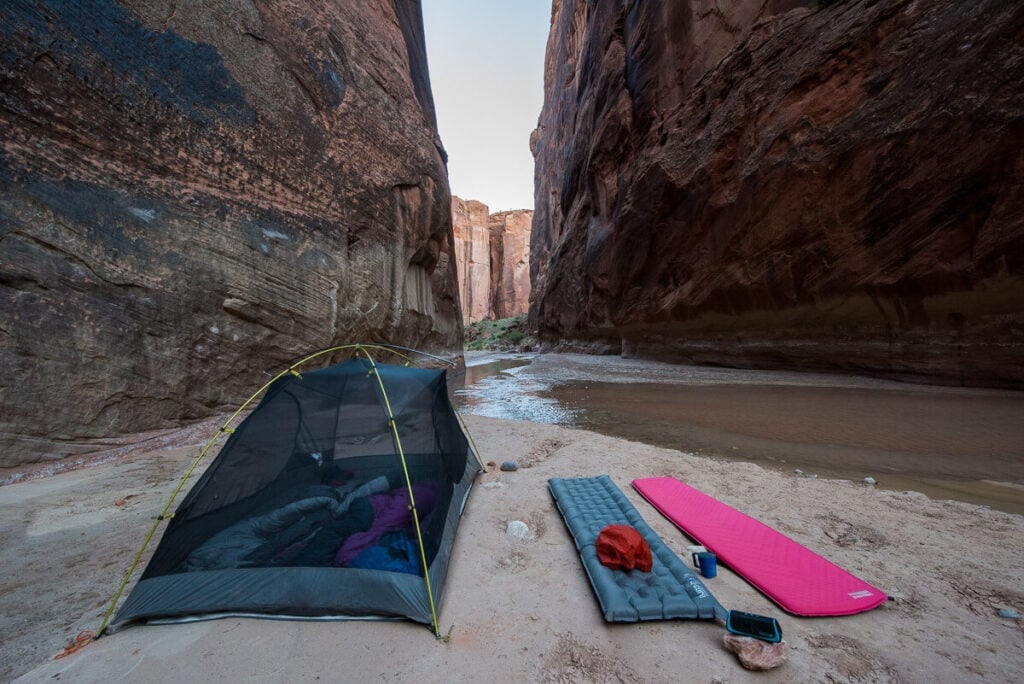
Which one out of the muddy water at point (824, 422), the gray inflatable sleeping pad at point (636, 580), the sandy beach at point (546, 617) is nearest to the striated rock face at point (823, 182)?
the muddy water at point (824, 422)

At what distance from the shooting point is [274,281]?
6621 millimetres

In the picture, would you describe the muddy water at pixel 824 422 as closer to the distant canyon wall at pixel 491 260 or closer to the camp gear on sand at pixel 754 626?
the camp gear on sand at pixel 754 626

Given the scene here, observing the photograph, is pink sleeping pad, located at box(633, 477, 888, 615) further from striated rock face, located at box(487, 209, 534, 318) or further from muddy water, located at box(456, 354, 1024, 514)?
striated rock face, located at box(487, 209, 534, 318)

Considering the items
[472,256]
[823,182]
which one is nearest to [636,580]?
[823,182]

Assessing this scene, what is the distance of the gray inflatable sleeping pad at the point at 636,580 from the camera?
79.2 inches

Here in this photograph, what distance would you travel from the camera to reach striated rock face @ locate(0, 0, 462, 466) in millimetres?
4418

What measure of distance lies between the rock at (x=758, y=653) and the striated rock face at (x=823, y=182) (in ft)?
32.7

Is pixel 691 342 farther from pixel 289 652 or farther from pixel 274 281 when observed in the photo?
pixel 289 652

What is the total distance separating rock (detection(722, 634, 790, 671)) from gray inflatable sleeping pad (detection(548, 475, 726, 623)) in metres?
0.24

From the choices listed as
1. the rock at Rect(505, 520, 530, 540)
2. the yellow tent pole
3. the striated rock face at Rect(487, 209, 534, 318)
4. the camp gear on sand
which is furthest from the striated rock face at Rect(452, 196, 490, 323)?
the camp gear on sand

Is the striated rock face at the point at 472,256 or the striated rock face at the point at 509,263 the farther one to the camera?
the striated rock face at the point at 509,263

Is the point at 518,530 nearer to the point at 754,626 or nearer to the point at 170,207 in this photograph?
the point at 754,626

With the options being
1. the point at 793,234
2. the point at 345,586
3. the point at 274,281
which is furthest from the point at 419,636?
the point at 793,234

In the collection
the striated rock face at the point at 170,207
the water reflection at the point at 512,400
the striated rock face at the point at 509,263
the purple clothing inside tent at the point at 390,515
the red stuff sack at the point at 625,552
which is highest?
the striated rock face at the point at 509,263
